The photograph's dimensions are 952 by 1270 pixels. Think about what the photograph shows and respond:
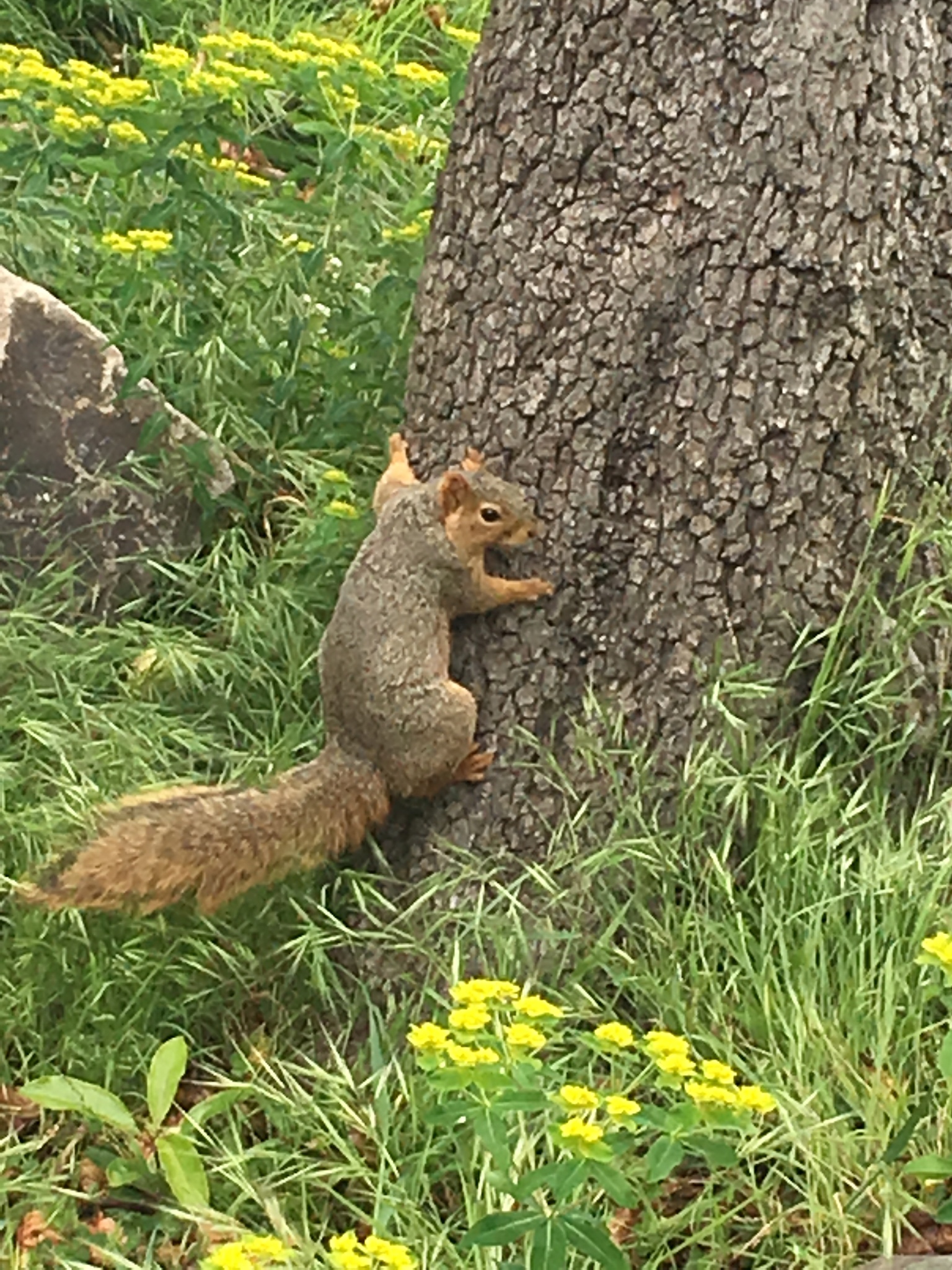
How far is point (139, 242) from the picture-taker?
3068 millimetres

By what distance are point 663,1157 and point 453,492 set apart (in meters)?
1.00

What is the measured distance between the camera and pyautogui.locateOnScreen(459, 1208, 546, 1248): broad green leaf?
1.79 metres

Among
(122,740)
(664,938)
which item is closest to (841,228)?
(664,938)

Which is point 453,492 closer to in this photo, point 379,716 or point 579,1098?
point 379,716

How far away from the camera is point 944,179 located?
7.67 feet

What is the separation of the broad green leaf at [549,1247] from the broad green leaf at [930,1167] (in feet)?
1.43

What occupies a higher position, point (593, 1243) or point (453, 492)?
point (453, 492)

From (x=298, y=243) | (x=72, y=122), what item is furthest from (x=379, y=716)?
(x=72, y=122)

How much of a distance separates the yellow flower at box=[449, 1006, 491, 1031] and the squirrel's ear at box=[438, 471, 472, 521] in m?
0.79

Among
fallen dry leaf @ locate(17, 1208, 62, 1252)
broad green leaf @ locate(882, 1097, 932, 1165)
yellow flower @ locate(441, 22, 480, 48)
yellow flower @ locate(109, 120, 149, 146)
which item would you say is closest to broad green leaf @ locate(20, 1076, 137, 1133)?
fallen dry leaf @ locate(17, 1208, 62, 1252)

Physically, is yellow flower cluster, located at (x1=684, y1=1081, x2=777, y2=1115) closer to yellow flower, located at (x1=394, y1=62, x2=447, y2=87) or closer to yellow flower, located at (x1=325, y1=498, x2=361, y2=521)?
yellow flower, located at (x1=325, y1=498, x2=361, y2=521)

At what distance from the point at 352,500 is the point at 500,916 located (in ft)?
2.82

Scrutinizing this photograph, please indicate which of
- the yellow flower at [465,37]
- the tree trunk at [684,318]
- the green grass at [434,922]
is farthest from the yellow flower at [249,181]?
the tree trunk at [684,318]

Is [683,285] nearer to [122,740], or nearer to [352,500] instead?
[352,500]
